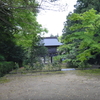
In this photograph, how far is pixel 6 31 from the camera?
8992 millimetres

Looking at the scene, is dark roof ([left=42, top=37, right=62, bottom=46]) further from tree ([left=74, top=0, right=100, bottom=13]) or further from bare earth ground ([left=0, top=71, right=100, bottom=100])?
bare earth ground ([left=0, top=71, right=100, bottom=100])

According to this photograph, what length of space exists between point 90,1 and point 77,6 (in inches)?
70.8

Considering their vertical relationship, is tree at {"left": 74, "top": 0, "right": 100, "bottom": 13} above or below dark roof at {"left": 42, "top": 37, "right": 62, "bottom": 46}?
above

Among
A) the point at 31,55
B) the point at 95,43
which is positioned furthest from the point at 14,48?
the point at 95,43

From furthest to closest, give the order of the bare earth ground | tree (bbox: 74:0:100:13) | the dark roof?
the dark roof < tree (bbox: 74:0:100:13) < the bare earth ground

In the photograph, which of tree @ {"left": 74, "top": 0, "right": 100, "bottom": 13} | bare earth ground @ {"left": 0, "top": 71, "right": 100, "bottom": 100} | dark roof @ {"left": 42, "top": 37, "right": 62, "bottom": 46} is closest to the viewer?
bare earth ground @ {"left": 0, "top": 71, "right": 100, "bottom": 100}

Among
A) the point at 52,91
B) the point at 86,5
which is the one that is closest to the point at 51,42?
the point at 86,5

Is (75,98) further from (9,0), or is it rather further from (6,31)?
(6,31)

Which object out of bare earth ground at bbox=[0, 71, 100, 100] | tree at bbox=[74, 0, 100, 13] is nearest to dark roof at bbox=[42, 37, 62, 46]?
tree at bbox=[74, 0, 100, 13]

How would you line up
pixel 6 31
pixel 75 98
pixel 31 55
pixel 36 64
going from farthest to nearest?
pixel 31 55
pixel 36 64
pixel 6 31
pixel 75 98

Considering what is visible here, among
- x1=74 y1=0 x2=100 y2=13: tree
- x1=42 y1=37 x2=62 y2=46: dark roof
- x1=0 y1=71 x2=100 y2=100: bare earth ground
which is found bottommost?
x1=0 y1=71 x2=100 y2=100: bare earth ground

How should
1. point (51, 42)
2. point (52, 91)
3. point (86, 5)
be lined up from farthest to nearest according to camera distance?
point (51, 42) < point (86, 5) < point (52, 91)

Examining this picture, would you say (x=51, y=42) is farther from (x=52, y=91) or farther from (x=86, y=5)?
(x=52, y=91)

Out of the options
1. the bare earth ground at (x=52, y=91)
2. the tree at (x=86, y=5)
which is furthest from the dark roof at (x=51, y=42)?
the bare earth ground at (x=52, y=91)
